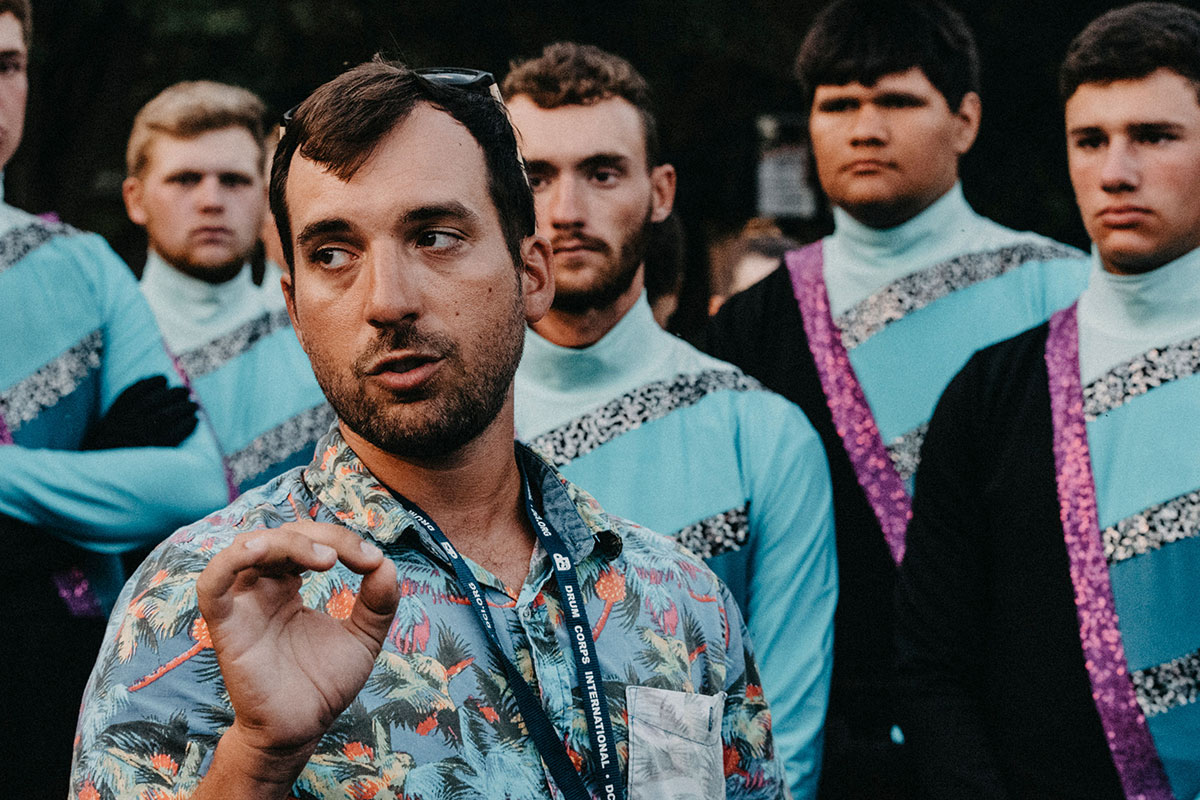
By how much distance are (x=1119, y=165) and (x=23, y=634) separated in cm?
258

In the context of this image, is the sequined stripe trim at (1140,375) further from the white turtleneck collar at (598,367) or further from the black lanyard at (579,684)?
the black lanyard at (579,684)

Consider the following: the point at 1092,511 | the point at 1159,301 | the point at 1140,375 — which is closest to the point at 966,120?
the point at 1159,301

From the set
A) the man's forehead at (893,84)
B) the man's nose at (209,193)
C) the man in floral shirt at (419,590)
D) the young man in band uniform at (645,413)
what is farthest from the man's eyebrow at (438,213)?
the man's nose at (209,193)

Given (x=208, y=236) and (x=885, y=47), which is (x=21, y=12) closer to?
(x=208, y=236)

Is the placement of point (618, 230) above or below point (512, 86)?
below

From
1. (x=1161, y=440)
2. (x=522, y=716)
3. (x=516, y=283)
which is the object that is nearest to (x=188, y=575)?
(x=522, y=716)

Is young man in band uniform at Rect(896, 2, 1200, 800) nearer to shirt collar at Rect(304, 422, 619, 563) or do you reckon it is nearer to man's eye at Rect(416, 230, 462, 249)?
shirt collar at Rect(304, 422, 619, 563)

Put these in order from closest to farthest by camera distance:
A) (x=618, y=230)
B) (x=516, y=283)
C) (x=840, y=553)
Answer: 1. (x=516, y=283)
2. (x=618, y=230)
3. (x=840, y=553)

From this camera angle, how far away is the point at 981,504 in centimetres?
297

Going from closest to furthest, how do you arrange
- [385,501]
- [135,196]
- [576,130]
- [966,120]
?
1. [385,501]
2. [576,130]
3. [966,120]
4. [135,196]

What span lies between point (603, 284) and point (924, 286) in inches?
41.7

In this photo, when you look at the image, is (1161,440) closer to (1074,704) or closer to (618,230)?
(1074,704)

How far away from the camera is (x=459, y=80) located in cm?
195

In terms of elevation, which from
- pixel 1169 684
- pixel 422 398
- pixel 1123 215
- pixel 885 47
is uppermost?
pixel 885 47
